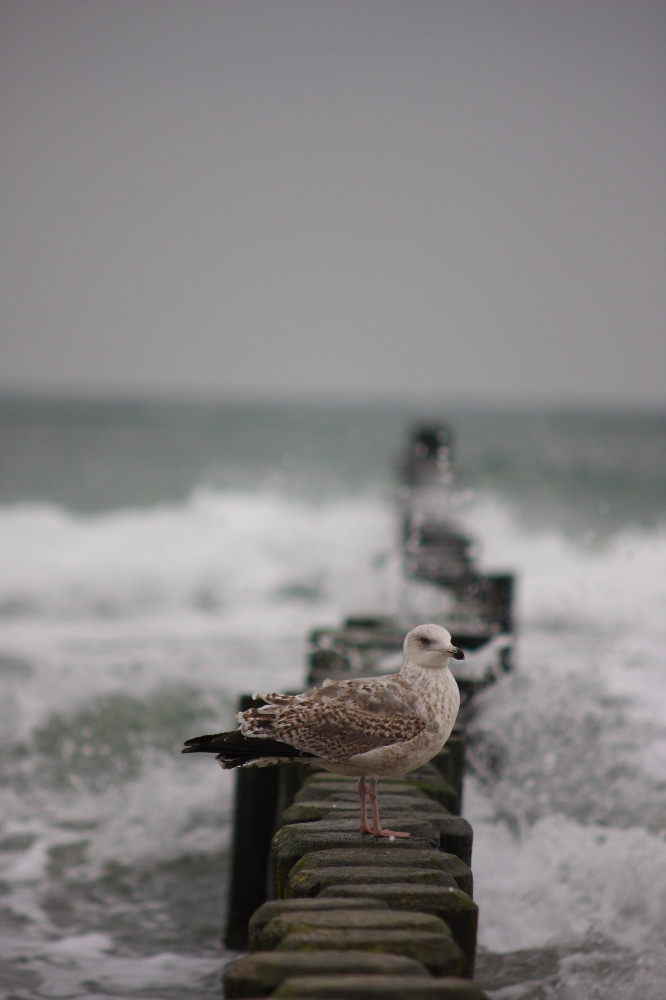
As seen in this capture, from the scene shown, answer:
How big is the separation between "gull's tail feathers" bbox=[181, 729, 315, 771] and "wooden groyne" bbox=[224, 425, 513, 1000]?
24cm

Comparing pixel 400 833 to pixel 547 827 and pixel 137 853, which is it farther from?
pixel 137 853

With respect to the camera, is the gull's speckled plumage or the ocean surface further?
the ocean surface

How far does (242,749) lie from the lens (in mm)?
3410

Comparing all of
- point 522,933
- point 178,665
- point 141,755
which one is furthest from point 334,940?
point 178,665

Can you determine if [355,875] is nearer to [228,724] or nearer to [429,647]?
[429,647]

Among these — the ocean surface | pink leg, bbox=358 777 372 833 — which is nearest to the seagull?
pink leg, bbox=358 777 372 833

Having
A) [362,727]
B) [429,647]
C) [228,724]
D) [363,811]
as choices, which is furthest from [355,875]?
[228,724]

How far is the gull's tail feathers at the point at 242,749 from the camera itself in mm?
3373

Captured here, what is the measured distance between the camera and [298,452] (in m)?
41.8

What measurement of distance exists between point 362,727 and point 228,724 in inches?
214

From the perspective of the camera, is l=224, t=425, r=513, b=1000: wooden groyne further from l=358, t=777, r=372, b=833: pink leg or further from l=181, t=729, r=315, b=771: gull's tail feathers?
l=181, t=729, r=315, b=771: gull's tail feathers

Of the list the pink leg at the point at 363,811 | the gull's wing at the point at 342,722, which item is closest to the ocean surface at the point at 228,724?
the pink leg at the point at 363,811

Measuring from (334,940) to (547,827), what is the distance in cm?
341

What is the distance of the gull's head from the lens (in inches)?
142
